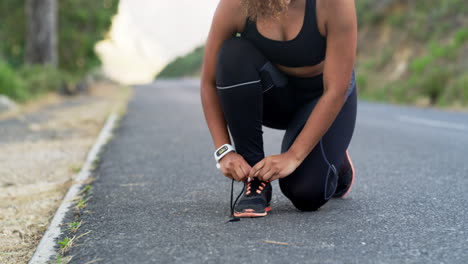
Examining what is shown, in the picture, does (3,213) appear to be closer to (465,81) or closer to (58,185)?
(58,185)

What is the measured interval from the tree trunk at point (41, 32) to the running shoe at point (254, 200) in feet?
47.1

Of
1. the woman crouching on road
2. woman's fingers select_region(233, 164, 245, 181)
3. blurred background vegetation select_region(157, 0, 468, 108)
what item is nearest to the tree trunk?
blurred background vegetation select_region(157, 0, 468, 108)

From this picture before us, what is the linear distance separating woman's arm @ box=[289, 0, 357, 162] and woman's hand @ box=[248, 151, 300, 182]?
36 millimetres

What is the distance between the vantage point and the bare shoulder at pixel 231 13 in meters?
2.55

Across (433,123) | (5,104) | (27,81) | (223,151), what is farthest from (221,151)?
(27,81)

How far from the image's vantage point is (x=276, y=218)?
2.61 metres

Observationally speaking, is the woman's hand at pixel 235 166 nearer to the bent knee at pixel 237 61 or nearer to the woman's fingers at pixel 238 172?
the woman's fingers at pixel 238 172

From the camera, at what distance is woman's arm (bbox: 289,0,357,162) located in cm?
240

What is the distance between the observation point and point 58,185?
3.72m

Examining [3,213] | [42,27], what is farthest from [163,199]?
[42,27]

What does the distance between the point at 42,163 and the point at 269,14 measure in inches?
119

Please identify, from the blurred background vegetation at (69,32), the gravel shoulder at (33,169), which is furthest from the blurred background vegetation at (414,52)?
the blurred background vegetation at (69,32)

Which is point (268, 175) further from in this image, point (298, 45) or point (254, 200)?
point (298, 45)

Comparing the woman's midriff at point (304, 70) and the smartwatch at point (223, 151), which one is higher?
the woman's midriff at point (304, 70)
